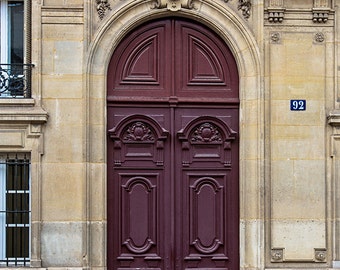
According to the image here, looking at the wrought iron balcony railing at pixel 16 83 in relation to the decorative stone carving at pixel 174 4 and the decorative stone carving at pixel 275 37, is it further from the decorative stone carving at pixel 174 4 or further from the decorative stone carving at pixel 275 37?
the decorative stone carving at pixel 275 37

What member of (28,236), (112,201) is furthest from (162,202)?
(28,236)

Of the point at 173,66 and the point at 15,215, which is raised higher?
the point at 173,66

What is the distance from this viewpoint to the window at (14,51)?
31.8 ft

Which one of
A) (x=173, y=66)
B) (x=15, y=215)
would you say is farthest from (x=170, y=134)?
(x=15, y=215)

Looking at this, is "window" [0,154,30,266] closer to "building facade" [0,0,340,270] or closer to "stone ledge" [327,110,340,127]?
"building facade" [0,0,340,270]

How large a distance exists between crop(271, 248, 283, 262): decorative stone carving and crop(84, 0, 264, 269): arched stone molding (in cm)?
16

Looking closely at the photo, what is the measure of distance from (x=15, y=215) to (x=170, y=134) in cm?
245

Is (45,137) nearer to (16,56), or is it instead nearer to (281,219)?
(16,56)

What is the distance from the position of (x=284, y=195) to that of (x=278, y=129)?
3.06 ft

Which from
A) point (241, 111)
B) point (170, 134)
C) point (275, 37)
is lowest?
point (170, 134)

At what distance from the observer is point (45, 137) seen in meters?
9.55

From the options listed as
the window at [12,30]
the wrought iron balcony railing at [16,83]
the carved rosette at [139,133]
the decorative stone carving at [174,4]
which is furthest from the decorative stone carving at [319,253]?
the window at [12,30]

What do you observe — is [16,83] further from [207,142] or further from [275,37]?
[275,37]

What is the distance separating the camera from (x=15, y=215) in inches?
380
